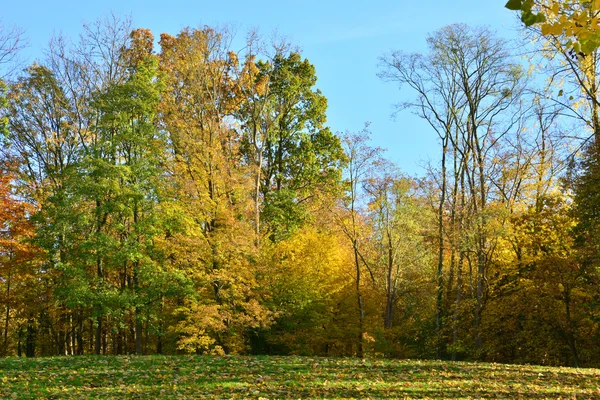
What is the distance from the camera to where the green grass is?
9.40 m

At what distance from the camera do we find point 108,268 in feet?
69.1

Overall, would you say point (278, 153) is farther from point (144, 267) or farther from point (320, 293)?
point (144, 267)

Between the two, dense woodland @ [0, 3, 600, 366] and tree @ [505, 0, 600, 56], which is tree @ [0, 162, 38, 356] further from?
tree @ [505, 0, 600, 56]

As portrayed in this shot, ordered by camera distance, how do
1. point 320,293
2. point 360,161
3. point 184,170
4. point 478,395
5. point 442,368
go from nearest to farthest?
point 478,395, point 442,368, point 184,170, point 320,293, point 360,161

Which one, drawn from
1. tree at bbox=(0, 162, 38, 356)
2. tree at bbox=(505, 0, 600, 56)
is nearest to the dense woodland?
tree at bbox=(0, 162, 38, 356)

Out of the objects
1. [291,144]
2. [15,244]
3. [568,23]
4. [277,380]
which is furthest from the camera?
[291,144]

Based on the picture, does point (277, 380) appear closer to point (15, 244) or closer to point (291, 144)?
point (15, 244)

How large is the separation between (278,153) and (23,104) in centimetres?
1207

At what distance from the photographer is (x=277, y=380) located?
10883 mm

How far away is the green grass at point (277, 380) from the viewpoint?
9.40m

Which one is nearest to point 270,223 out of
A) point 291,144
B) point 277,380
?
point 291,144

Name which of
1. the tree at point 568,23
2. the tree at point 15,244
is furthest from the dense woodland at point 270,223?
the tree at point 568,23

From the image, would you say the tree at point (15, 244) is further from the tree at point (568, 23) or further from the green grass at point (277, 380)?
the tree at point (568, 23)

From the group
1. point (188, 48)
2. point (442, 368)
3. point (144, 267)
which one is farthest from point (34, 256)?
point (442, 368)
